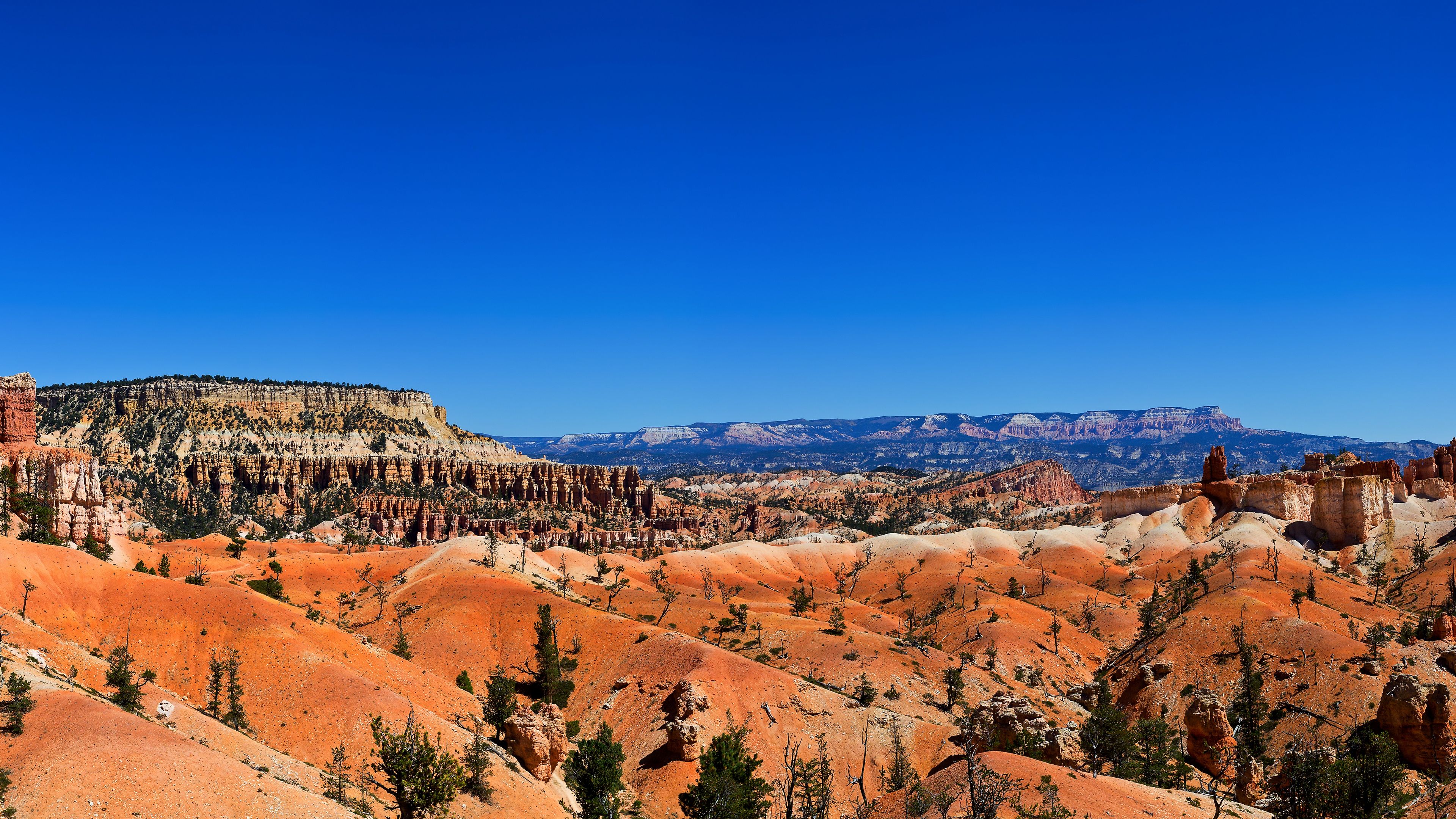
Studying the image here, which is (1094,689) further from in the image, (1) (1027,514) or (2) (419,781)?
(1) (1027,514)

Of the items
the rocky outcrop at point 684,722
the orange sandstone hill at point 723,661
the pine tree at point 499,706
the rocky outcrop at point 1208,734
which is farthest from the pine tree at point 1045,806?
the pine tree at point 499,706

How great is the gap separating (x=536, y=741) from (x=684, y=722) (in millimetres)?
12270

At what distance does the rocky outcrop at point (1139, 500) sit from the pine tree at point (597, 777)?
122 meters

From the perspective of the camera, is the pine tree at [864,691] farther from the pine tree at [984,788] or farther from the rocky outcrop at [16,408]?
the rocky outcrop at [16,408]

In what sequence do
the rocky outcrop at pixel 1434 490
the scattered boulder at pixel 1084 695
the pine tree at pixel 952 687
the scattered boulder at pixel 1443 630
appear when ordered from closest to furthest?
the pine tree at pixel 952 687 < the scattered boulder at pixel 1443 630 < the scattered boulder at pixel 1084 695 < the rocky outcrop at pixel 1434 490

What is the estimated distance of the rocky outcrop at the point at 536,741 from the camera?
49.9 m

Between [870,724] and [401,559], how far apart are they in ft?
209

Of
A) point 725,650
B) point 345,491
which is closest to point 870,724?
point 725,650

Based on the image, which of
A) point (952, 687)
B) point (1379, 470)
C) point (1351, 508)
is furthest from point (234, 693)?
point (1379, 470)

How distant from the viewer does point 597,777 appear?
168 ft

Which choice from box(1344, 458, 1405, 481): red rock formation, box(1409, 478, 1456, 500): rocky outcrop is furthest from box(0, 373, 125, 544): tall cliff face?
box(1409, 478, 1456, 500): rocky outcrop

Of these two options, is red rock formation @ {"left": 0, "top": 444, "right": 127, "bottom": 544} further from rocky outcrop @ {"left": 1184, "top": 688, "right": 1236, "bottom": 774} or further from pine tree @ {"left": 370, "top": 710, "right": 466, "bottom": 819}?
rocky outcrop @ {"left": 1184, "top": 688, "right": 1236, "bottom": 774}

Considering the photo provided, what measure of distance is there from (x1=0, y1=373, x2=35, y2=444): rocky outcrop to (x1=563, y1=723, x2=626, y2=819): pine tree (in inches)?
2136

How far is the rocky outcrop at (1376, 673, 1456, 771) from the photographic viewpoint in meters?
55.5
